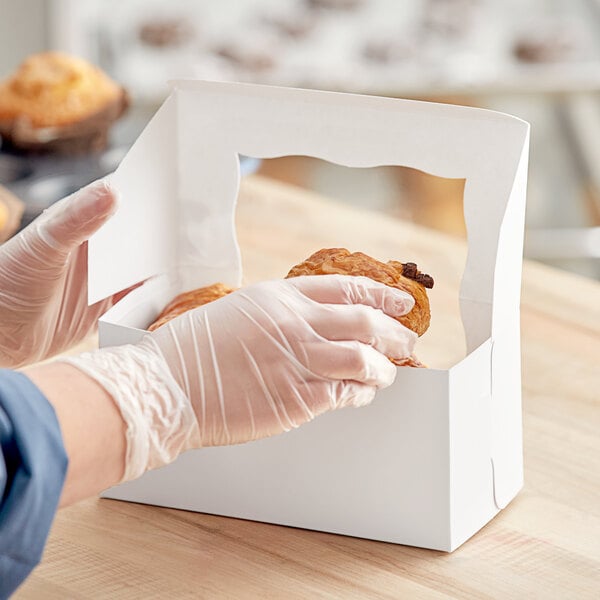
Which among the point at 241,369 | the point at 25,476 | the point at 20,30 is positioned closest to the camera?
the point at 25,476

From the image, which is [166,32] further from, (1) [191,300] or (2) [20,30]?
(1) [191,300]

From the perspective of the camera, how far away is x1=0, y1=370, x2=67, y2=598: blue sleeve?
2.30ft

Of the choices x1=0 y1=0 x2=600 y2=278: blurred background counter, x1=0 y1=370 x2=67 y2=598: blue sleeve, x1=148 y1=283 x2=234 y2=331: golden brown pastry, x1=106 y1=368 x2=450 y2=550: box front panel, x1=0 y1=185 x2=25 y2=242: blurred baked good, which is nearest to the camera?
x1=0 y1=370 x2=67 y2=598: blue sleeve

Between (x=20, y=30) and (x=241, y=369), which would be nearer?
(x=241, y=369)

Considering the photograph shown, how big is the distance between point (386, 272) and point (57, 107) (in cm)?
123

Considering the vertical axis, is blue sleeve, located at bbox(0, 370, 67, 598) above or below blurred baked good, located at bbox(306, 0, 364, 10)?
above

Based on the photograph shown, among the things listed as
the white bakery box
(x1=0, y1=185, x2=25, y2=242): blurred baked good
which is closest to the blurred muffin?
(x1=0, y1=185, x2=25, y2=242): blurred baked good

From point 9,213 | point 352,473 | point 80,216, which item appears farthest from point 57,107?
point 352,473

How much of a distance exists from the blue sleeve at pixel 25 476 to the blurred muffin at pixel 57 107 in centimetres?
131

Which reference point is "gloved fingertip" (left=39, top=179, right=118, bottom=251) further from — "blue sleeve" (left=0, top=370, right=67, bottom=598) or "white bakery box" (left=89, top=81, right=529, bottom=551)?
"blue sleeve" (left=0, top=370, right=67, bottom=598)

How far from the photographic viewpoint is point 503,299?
961mm

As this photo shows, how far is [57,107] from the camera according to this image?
201cm

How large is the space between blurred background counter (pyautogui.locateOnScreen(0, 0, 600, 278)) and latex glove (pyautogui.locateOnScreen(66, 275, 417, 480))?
2188 mm

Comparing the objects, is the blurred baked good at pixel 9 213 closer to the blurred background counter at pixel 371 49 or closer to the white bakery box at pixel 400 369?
the white bakery box at pixel 400 369
